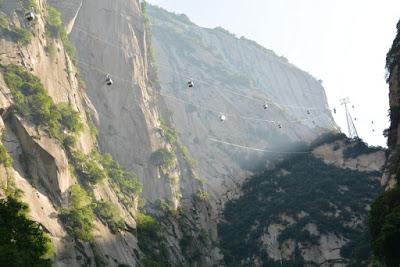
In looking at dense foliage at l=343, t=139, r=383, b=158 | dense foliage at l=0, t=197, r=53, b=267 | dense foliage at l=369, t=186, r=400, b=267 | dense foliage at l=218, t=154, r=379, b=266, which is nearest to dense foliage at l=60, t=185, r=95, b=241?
dense foliage at l=0, t=197, r=53, b=267

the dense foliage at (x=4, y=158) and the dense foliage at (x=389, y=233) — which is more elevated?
the dense foliage at (x=4, y=158)

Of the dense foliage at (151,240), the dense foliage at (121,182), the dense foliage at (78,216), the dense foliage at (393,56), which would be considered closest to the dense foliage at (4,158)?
the dense foliage at (78,216)

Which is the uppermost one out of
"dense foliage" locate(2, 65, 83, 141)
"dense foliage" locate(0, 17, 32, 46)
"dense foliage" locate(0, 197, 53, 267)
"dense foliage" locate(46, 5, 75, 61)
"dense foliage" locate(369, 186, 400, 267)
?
"dense foliage" locate(46, 5, 75, 61)

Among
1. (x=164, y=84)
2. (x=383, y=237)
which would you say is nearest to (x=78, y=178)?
(x=383, y=237)

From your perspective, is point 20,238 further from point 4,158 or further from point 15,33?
point 15,33

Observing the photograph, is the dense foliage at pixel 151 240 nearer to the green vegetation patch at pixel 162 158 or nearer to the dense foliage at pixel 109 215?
the dense foliage at pixel 109 215

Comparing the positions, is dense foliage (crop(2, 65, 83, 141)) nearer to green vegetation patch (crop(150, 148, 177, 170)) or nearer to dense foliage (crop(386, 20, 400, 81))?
green vegetation patch (crop(150, 148, 177, 170))
